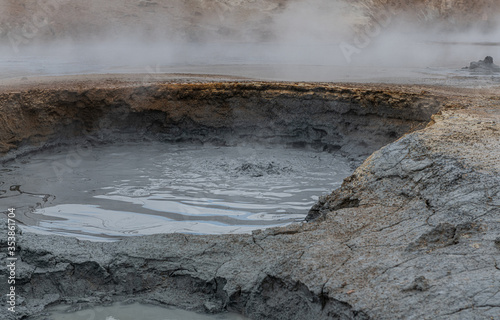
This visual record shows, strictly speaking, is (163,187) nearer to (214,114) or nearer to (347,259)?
(214,114)

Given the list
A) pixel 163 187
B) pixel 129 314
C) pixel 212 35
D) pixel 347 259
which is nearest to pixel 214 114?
pixel 163 187

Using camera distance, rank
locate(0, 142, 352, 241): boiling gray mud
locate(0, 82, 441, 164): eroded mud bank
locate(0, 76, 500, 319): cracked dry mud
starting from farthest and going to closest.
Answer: locate(0, 82, 441, 164): eroded mud bank < locate(0, 142, 352, 241): boiling gray mud < locate(0, 76, 500, 319): cracked dry mud

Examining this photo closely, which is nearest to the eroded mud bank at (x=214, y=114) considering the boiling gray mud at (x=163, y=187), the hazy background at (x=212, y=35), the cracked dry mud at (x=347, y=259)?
the boiling gray mud at (x=163, y=187)

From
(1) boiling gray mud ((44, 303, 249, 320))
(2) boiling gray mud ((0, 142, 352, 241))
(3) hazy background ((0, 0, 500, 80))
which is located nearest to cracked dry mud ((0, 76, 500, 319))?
(1) boiling gray mud ((44, 303, 249, 320))

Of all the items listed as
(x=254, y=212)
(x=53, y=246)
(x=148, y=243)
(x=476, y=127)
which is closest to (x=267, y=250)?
(x=148, y=243)

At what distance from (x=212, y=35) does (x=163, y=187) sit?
15.7 metres

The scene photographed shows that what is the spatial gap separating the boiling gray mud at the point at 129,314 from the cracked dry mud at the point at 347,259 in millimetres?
55

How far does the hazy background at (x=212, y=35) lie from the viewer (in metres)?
16.8

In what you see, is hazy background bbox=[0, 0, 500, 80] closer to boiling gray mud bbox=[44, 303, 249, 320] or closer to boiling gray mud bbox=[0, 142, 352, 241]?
boiling gray mud bbox=[0, 142, 352, 241]

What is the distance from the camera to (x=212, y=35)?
21047 millimetres

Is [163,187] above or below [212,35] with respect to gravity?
below

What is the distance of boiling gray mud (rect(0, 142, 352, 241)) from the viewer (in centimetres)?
505

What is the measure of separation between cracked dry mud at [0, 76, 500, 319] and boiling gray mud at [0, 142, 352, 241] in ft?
4.04

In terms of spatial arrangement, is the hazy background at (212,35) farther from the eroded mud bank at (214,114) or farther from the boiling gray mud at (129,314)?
the boiling gray mud at (129,314)
